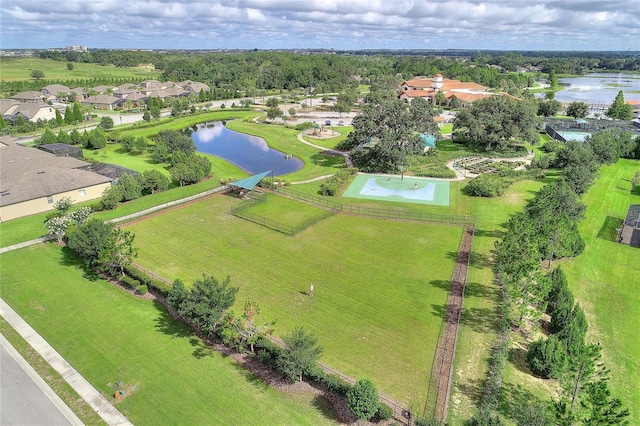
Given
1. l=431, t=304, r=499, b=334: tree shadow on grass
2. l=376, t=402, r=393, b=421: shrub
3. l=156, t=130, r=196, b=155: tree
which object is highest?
l=156, t=130, r=196, b=155: tree

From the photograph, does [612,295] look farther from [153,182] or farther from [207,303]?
[153,182]

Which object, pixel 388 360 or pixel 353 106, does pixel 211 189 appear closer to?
pixel 388 360

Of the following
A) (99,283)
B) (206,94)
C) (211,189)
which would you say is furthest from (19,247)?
(206,94)

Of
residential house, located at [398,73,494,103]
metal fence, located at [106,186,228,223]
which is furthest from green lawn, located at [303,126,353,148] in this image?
residential house, located at [398,73,494,103]

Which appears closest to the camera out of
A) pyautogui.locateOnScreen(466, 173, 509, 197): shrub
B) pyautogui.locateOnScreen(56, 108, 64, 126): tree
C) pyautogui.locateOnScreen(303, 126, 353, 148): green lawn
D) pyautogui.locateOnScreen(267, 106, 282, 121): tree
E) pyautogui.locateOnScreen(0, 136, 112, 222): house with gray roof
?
pyautogui.locateOnScreen(0, 136, 112, 222): house with gray roof

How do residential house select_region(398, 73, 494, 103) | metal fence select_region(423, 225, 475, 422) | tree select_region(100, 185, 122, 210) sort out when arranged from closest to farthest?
1. metal fence select_region(423, 225, 475, 422)
2. tree select_region(100, 185, 122, 210)
3. residential house select_region(398, 73, 494, 103)

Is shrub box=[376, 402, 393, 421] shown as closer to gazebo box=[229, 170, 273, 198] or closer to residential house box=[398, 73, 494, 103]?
gazebo box=[229, 170, 273, 198]

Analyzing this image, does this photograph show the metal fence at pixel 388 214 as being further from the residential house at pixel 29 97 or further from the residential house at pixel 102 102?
the residential house at pixel 29 97
